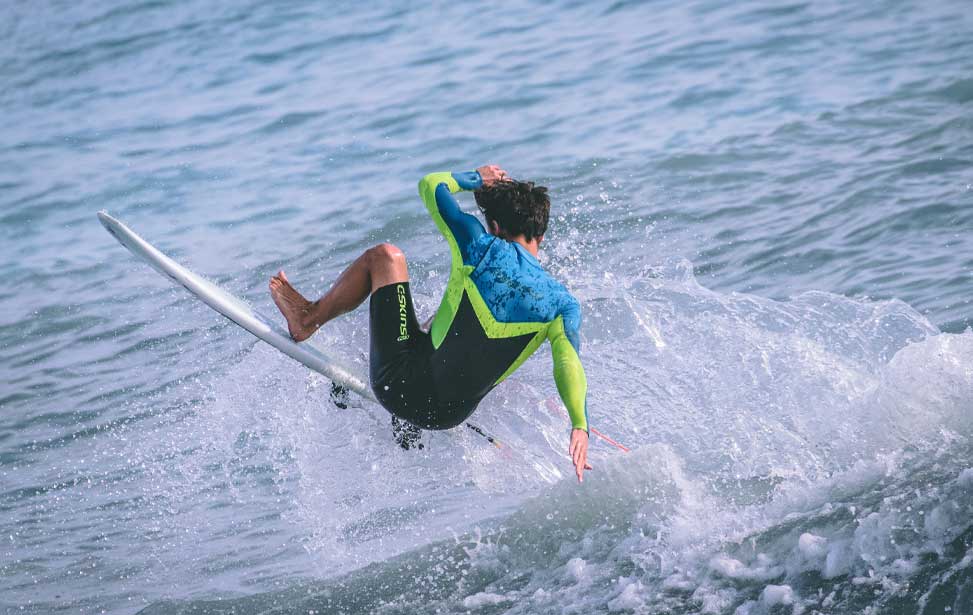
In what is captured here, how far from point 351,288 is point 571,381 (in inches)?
51.7

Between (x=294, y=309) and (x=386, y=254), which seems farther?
(x=294, y=309)

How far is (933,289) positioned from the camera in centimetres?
822

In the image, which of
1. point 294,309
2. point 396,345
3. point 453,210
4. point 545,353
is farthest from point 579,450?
point 545,353

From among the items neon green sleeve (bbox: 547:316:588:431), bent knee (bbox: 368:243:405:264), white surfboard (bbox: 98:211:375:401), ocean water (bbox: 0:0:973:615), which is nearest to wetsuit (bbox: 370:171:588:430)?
neon green sleeve (bbox: 547:316:588:431)

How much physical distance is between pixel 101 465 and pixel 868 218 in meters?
6.23

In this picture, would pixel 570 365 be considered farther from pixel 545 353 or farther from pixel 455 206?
pixel 545 353

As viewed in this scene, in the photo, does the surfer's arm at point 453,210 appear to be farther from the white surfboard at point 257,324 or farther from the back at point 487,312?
the white surfboard at point 257,324

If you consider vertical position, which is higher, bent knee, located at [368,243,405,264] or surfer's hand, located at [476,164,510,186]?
surfer's hand, located at [476,164,510,186]

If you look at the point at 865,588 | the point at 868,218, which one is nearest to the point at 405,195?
the point at 868,218

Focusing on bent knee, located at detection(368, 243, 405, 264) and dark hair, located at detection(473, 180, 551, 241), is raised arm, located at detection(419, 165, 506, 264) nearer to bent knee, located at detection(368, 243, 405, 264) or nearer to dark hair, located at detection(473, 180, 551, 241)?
dark hair, located at detection(473, 180, 551, 241)

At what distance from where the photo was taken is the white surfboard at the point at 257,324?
6.40 m

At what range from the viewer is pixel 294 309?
6.29m

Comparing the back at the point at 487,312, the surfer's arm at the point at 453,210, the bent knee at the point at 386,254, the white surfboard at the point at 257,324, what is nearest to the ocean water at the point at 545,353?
the white surfboard at the point at 257,324

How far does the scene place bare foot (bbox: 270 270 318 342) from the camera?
627 cm
